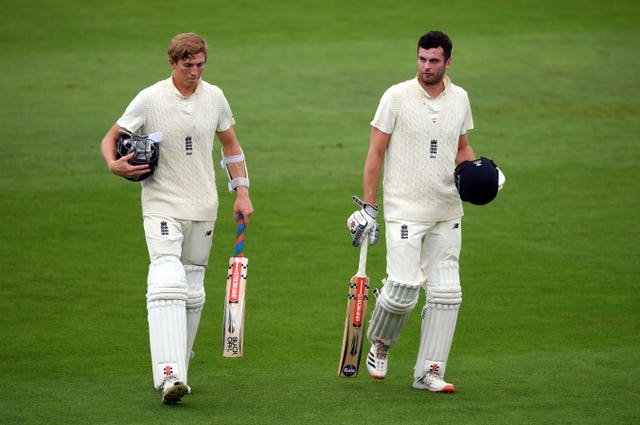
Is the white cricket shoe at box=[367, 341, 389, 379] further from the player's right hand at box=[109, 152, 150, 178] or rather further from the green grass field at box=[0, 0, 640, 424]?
the player's right hand at box=[109, 152, 150, 178]

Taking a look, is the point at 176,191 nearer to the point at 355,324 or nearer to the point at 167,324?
the point at 167,324

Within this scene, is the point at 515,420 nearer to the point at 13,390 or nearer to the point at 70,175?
the point at 13,390

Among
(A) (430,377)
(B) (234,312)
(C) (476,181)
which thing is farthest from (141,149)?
(A) (430,377)

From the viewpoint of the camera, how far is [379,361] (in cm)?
691

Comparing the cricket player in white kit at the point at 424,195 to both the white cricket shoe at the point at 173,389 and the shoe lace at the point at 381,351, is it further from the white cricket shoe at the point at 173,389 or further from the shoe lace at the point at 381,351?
the white cricket shoe at the point at 173,389

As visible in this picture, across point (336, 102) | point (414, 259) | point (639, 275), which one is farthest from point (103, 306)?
point (336, 102)

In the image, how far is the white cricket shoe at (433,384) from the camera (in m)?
6.56

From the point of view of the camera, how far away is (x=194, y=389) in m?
6.59

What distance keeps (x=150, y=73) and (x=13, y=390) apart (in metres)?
9.90

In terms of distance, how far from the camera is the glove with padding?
6.74 meters

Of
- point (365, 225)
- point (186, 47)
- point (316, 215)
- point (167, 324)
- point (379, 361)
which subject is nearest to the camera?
point (167, 324)

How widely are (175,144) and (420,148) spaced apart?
135cm

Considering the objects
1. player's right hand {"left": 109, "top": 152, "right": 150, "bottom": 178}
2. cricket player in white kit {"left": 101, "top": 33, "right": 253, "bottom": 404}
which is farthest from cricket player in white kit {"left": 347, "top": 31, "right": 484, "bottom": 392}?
player's right hand {"left": 109, "top": 152, "right": 150, "bottom": 178}

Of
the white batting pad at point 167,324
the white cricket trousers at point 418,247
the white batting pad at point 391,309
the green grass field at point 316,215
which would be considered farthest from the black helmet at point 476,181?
the white batting pad at point 167,324
